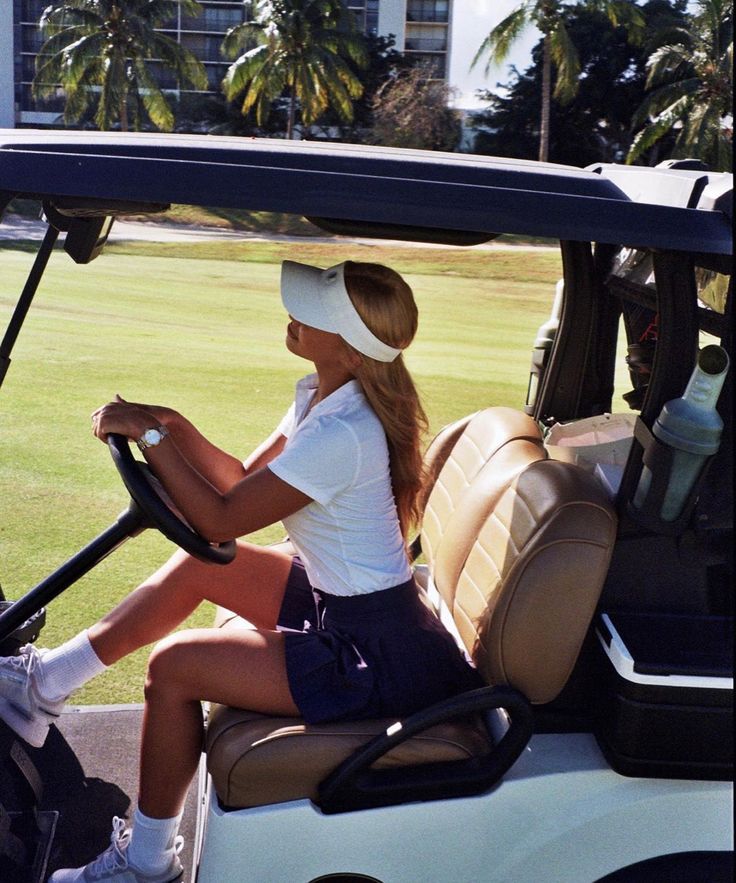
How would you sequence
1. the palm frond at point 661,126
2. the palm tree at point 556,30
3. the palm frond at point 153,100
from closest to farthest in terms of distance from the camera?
the palm frond at point 661,126 < the palm tree at point 556,30 < the palm frond at point 153,100

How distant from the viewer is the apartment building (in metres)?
52.3

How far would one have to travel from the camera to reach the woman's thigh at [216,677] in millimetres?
1947

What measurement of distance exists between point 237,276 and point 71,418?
10072mm

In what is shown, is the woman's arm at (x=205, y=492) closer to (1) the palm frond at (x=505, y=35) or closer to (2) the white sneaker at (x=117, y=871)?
(2) the white sneaker at (x=117, y=871)

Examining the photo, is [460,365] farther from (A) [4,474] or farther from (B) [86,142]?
(B) [86,142]

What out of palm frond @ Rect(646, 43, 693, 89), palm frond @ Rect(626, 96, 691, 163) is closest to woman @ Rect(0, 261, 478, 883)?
palm frond @ Rect(626, 96, 691, 163)

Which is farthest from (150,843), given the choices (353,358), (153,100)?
(153,100)

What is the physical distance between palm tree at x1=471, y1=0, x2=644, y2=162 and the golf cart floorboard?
34.0 metres

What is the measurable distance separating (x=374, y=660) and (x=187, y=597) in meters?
0.50

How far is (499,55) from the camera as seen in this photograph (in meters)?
36.4

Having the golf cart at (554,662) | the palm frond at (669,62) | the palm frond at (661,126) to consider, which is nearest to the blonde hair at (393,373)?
the golf cart at (554,662)

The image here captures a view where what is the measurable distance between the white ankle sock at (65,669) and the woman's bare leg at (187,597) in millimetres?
25

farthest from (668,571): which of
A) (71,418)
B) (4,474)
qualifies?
(71,418)

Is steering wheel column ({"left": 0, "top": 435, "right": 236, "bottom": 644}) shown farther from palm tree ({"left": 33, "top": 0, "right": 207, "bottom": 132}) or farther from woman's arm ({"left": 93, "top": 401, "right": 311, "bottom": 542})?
palm tree ({"left": 33, "top": 0, "right": 207, "bottom": 132})
